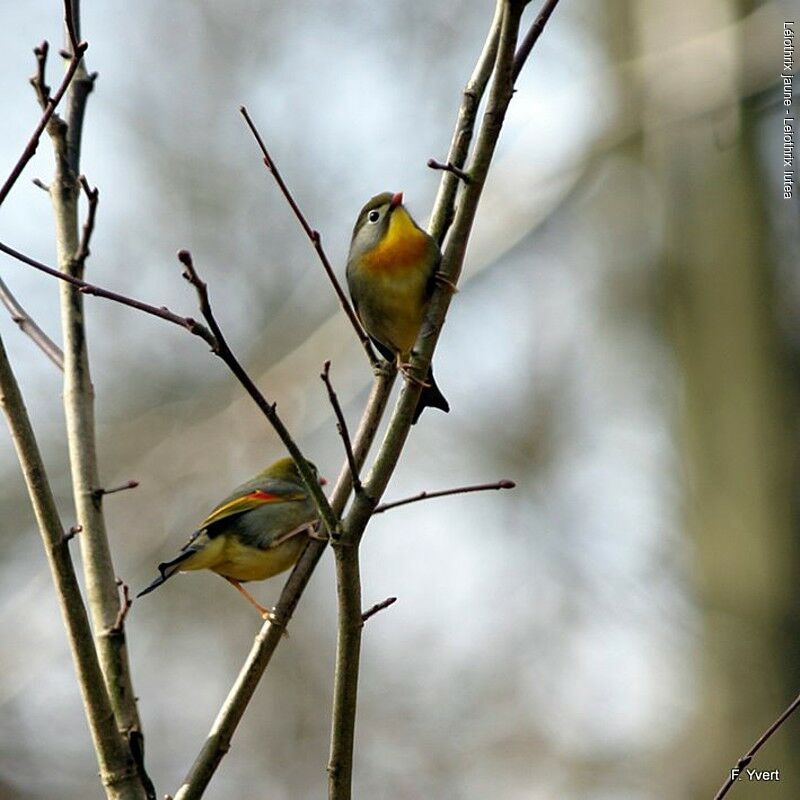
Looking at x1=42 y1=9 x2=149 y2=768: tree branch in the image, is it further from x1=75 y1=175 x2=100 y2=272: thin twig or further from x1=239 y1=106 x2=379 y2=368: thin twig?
x1=239 y1=106 x2=379 y2=368: thin twig

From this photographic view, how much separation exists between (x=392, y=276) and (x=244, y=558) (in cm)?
145

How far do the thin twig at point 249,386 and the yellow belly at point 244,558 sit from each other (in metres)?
2.13

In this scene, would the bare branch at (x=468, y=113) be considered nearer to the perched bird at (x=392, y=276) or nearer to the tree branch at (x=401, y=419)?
the tree branch at (x=401, y=419)

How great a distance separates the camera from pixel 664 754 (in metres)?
8.67

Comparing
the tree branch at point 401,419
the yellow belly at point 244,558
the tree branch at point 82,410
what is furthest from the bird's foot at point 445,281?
the yellow belly at point 244,558

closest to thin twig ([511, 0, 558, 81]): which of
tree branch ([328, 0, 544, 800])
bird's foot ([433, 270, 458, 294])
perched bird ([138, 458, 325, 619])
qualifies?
tree branch ([328, 0, 544, 800])

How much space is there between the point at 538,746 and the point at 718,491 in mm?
3492

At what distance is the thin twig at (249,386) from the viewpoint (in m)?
1.88

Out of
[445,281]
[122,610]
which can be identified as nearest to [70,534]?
[122,610]

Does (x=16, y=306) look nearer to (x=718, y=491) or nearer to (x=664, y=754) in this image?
(x=718, y=491)

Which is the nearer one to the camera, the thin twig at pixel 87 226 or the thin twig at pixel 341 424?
the thin twig at pixel 341 424

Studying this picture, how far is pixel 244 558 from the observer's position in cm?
428

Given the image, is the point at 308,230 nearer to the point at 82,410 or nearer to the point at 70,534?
the point at 70,534

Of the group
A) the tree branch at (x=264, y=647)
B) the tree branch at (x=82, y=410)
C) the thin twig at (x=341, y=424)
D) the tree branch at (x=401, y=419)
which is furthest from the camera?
the tree branch at (x=82, y=410)
